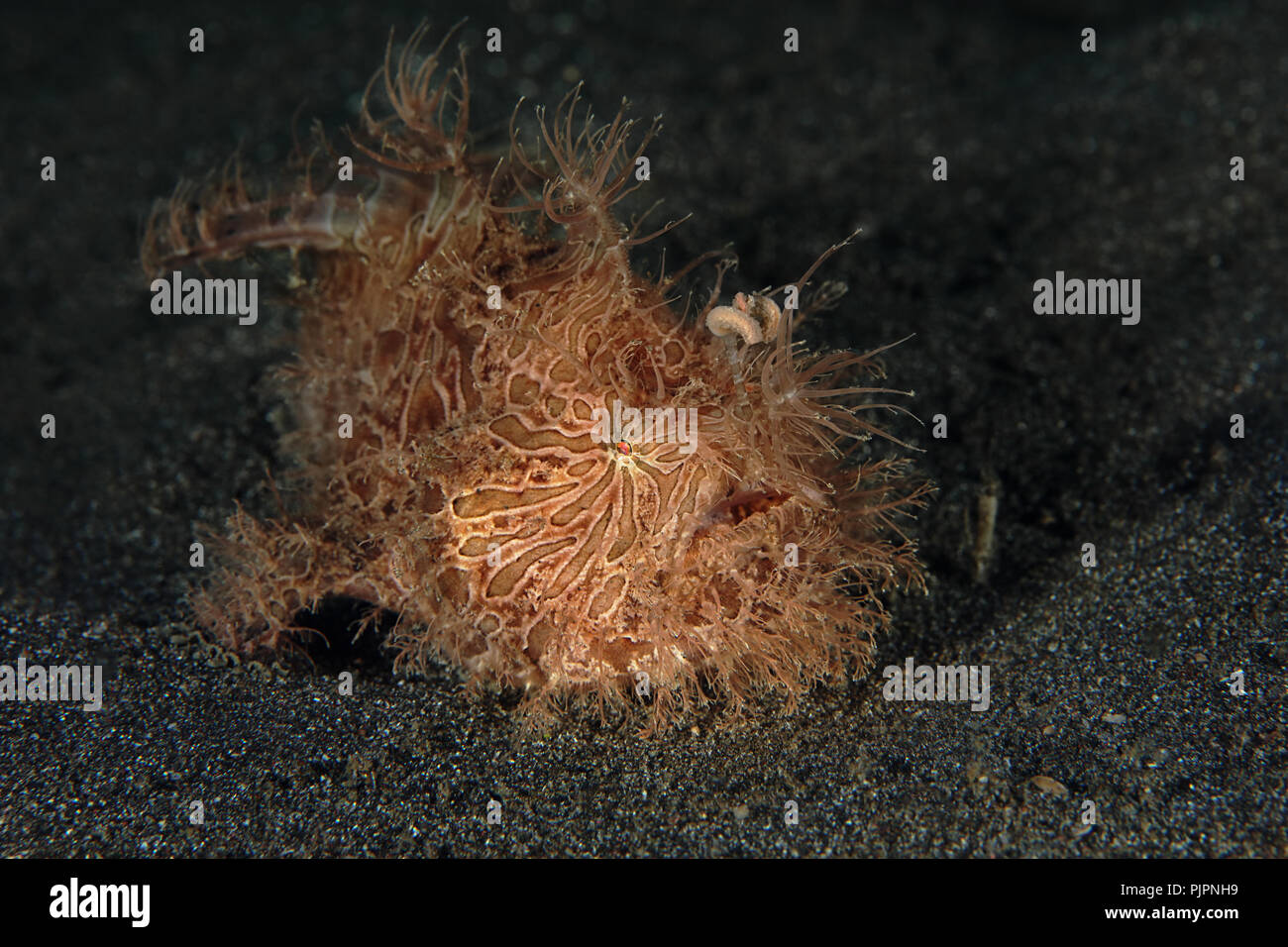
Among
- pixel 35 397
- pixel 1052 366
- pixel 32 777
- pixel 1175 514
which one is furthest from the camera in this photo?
pixel 35 397

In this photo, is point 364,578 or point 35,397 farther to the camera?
point 35,397

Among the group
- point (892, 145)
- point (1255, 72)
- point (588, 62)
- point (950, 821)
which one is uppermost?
point (588, 62)

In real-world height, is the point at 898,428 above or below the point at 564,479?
above

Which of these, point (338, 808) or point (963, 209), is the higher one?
point (963, 209)

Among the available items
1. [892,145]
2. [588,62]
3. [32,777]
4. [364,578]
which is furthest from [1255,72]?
[32,777]

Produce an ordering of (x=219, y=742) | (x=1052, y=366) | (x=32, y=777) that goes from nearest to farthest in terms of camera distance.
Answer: (x=32, y=777), (x=219, y=742), (x=1052, y=366)

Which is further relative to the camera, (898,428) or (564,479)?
(898,428)

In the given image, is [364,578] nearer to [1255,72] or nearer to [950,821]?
[950,821]
